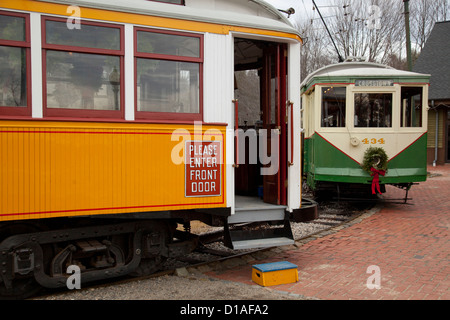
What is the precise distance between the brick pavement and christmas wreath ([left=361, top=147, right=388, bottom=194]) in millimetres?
903

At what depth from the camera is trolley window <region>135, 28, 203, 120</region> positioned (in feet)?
16.0

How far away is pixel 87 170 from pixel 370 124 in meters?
7.55

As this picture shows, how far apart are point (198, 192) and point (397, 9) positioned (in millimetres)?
26898

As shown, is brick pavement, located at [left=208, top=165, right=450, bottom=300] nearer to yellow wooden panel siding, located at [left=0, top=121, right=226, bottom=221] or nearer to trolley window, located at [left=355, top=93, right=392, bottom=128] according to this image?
yellow wooden panel siding, located at [left=0, top=121, right=226, bottom=221]

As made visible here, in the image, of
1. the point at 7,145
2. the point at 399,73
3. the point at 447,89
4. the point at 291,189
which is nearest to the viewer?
the point at 7,145

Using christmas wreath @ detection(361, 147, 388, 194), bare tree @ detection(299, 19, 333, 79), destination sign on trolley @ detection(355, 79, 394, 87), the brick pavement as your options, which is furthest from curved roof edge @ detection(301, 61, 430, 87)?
bare tree @ detection(299, 19, 333, 79)

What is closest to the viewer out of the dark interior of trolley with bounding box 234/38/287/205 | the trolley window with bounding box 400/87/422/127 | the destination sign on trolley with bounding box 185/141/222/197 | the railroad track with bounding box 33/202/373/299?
the destination sign on trolley with bounding box 185/141/222/197

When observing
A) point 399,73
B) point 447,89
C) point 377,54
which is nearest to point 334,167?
point 399,73

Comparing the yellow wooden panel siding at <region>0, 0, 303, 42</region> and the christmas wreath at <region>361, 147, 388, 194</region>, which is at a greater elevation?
the yellow wooden panel siding at <region>0, 0, 303, 42</region>

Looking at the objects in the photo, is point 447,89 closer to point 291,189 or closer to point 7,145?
point 291,189

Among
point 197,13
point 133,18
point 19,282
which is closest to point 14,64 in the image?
point 133,18

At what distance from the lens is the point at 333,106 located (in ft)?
34.0
